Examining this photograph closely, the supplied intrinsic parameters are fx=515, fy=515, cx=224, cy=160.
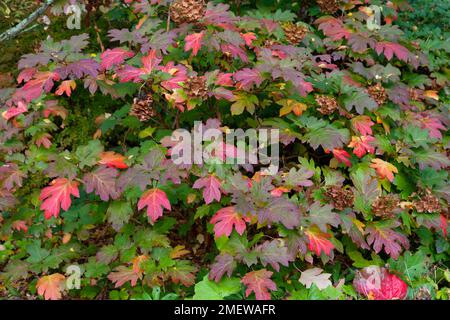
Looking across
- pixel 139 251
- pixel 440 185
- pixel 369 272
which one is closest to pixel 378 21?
pixel 440 185

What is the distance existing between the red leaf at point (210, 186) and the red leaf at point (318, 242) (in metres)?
0.55

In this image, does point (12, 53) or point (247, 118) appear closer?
point (247, 118)

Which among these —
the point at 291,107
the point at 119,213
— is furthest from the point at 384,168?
the point at 119,213

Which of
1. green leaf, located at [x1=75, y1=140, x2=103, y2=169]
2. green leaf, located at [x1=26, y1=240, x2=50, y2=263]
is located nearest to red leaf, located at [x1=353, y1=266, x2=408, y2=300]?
green leaf, located at [x1=75, y1=140, x2=103, y2=169]

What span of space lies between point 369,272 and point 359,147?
2.46 feet

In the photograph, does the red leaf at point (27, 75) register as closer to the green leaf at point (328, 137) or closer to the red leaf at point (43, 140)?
the red leaf at point (43, 140)

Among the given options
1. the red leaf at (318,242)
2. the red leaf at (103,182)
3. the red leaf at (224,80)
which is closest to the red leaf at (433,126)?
the red leaf at (318,242)

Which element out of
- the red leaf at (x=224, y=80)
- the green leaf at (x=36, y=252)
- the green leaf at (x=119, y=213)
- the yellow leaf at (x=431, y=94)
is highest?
the red leaf at (x=224, y=80)

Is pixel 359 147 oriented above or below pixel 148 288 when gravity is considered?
above

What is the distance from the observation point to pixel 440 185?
10.8 feet

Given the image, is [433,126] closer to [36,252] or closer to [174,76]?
[174,76]

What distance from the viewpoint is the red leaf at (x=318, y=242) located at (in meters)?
2.68

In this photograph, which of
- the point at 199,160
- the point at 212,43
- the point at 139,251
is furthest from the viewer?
the point at 139,251

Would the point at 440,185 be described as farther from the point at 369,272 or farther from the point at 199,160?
the point at 199,160
